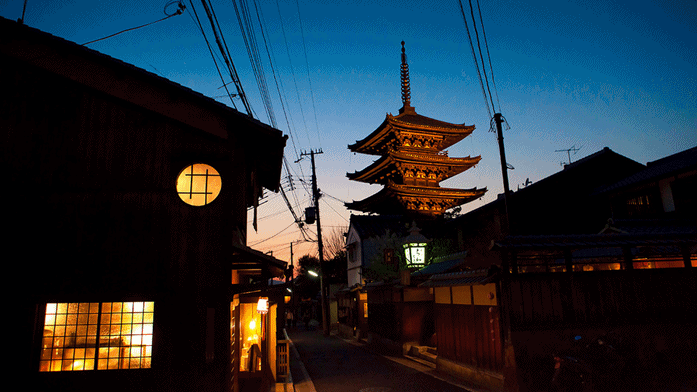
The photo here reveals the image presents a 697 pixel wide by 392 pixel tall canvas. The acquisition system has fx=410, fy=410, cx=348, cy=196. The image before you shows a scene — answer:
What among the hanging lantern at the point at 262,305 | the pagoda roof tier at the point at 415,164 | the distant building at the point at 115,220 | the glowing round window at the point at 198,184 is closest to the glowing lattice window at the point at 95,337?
the distant building at the point at 115,220

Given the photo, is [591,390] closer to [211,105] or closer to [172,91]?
[211,105]

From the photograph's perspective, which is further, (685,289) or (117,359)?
(685,289)

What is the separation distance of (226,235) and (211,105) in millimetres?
3310

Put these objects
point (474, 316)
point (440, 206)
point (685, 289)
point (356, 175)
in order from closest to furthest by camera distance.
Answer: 1. point (685, 289)
2. point (474, 316)
3. point (440, 206)
4. point (356, 175)

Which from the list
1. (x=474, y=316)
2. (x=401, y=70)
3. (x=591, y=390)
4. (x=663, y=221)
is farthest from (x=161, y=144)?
(x=401, y=70)

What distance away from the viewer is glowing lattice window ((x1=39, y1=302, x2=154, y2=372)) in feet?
30.3

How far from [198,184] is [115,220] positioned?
2058mm

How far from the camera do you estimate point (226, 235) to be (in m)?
9.94

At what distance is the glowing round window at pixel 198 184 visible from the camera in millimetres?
10078

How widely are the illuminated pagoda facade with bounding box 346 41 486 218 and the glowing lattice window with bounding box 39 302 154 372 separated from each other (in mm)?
24471

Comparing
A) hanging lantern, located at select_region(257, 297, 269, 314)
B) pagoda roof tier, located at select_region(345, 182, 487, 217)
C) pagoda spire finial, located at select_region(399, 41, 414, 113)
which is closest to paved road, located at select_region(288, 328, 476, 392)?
hanging lantern, located at select_region(257, 297, 269, 314)

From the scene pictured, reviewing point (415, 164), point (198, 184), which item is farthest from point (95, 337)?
point (415, 164)

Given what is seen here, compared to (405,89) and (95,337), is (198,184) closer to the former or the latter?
(95,337)

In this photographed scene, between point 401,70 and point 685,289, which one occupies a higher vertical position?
point 401,70
